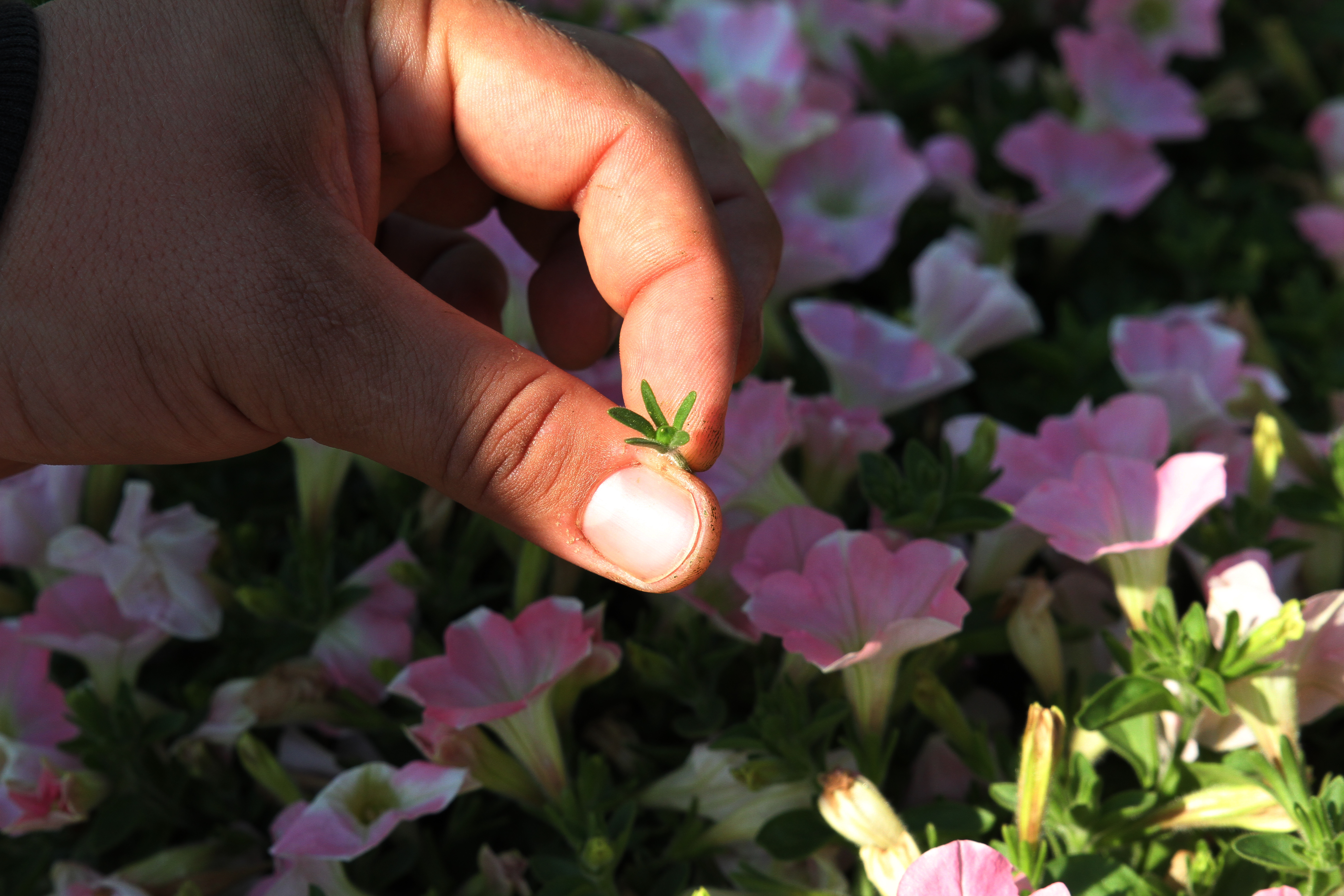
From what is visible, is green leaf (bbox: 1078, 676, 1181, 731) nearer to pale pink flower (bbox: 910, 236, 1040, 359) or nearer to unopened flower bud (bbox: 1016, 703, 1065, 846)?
unopened flower bud (bbox: 1016, 703, 1065, 846)

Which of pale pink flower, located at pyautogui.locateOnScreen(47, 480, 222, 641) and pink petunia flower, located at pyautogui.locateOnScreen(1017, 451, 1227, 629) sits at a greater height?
pink petunia flower, located at pyautogui.locateOnScreen(1017, 451, 1227, 629)

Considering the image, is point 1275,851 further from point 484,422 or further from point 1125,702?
point 484,422

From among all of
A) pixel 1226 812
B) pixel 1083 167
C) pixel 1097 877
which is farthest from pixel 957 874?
pixel 1083 167

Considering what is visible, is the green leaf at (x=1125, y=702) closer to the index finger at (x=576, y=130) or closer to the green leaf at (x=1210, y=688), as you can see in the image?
the green leaf at (x=1210, y=688)

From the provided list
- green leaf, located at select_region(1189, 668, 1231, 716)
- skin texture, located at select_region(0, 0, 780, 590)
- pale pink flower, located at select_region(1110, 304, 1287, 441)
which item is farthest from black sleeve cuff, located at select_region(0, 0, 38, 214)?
pale pink flower, located at select_region(1110, 304, 1287, 441)

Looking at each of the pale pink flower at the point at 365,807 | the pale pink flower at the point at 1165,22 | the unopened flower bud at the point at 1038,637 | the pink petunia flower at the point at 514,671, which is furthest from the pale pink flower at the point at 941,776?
the pale pink flower at the point at 1165,22

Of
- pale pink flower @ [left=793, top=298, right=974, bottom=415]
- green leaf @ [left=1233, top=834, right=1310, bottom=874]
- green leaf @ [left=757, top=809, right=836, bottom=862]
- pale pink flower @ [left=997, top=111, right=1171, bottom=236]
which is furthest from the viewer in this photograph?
pale pink flower @ [left=997, top=111, right=1171, bottom=236]
